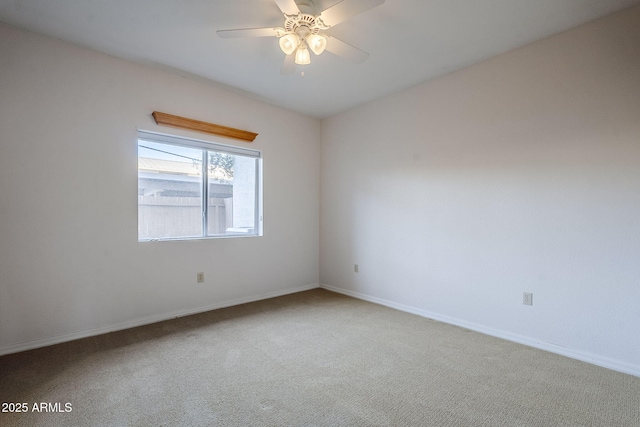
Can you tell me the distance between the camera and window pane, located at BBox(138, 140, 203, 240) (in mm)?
3082

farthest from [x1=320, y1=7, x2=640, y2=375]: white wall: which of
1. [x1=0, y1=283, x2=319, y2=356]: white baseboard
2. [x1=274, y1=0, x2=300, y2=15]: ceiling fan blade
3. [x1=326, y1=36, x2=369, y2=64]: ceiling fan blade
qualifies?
[x1=274, y1=0, x2=300, y2=15]: ceiling fan blade

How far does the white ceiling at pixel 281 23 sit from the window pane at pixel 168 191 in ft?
2.84

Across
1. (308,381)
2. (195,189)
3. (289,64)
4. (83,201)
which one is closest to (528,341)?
(308,381)

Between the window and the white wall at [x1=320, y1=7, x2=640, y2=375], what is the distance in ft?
5.23

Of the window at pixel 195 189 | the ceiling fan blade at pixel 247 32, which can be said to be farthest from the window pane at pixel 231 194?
the ceiling fan blade at pixel 247 32

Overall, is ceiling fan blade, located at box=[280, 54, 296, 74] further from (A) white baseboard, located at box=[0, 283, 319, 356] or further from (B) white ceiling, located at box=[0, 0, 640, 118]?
(A) white baseboard, located at box=[0, 283, 319, 356]

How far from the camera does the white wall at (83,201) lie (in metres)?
2.40

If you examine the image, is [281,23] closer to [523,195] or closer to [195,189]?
[195,189]

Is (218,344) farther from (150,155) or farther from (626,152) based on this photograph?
(626,152)

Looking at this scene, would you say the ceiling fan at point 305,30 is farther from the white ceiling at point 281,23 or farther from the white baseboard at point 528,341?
the white baseboard at point 528,341

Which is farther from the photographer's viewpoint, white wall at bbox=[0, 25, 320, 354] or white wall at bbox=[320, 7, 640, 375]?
white wall at bbox=[0, 25, 320, 354]

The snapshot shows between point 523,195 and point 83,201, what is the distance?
3.91 meters

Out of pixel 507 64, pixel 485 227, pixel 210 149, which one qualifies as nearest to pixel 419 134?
pixel 507 64

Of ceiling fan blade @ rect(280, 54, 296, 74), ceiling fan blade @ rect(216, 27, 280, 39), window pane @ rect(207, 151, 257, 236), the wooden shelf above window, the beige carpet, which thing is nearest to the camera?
the beige carpet
